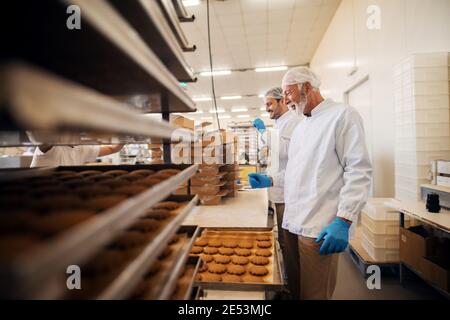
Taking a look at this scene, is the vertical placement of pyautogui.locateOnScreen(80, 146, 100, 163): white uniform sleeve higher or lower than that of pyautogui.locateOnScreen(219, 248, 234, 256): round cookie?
higher

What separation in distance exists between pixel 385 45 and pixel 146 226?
10.5 ft

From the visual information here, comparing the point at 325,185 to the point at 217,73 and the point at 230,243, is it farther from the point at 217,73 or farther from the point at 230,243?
the point at 217,73

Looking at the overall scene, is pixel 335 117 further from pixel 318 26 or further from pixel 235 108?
pixel 235 108

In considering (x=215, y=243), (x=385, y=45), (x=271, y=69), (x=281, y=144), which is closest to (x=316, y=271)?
(x=215, y=243)

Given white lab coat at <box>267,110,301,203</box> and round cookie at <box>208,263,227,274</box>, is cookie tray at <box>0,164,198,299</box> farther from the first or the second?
white lab coat at <box>267,110,301,203</box>

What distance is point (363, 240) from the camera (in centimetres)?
278

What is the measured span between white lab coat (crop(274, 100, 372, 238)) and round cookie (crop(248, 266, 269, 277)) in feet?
1.05

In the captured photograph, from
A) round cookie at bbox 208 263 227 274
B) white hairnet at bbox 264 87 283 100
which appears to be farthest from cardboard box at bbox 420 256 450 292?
white hairnet at bbox 264 87 283 100

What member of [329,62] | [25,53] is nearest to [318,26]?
[329,62]

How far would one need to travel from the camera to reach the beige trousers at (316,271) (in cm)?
154

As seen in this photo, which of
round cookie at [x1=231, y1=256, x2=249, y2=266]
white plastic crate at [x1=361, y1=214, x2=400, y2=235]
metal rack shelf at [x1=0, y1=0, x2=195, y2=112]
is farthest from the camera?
white plastic crate at [x1=361, y1=214, x2=400, y2=235]

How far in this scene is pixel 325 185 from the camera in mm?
1536

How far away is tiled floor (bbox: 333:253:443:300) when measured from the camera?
2285 millimetres

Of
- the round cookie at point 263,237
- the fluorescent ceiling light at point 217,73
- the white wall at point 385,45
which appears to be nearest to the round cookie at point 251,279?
the round cookie at point 263,237
